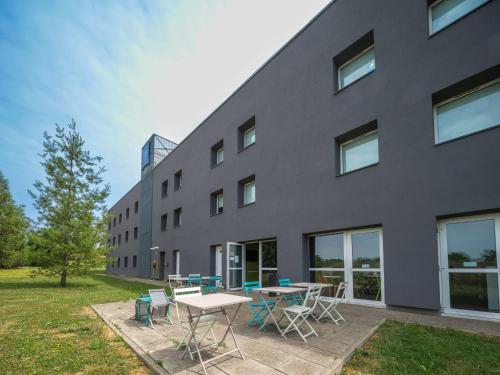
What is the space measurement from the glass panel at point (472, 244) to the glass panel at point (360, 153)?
2600 mm

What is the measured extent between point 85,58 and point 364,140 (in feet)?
34.0

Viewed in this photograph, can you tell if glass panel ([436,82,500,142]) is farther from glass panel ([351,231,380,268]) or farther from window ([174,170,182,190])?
window ([174,170,182,190])

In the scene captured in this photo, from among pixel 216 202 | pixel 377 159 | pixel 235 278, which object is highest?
pixel 377 159

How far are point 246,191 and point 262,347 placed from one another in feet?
30.1

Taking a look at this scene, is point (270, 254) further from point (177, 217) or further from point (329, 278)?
point (177, 217)

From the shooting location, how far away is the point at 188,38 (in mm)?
8781

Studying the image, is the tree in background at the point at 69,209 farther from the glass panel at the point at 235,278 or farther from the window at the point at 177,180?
the glass panel at the point at 235,278

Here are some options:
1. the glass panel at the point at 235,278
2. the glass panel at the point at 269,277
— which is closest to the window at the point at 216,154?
the glass panel at the point at 235,278

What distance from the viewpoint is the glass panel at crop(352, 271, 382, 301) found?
23.9 feet

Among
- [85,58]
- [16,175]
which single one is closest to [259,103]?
[85,58]

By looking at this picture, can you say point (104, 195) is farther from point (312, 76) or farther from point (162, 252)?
point (312, 76)

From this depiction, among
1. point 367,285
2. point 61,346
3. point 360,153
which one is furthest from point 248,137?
point 61,346

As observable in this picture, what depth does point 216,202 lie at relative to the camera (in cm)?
1522

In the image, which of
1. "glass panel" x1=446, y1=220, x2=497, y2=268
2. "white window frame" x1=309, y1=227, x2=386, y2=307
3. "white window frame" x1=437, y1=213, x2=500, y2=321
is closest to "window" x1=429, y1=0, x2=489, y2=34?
"white window frame" x1=437, y1=213, x2=500, y2=321
